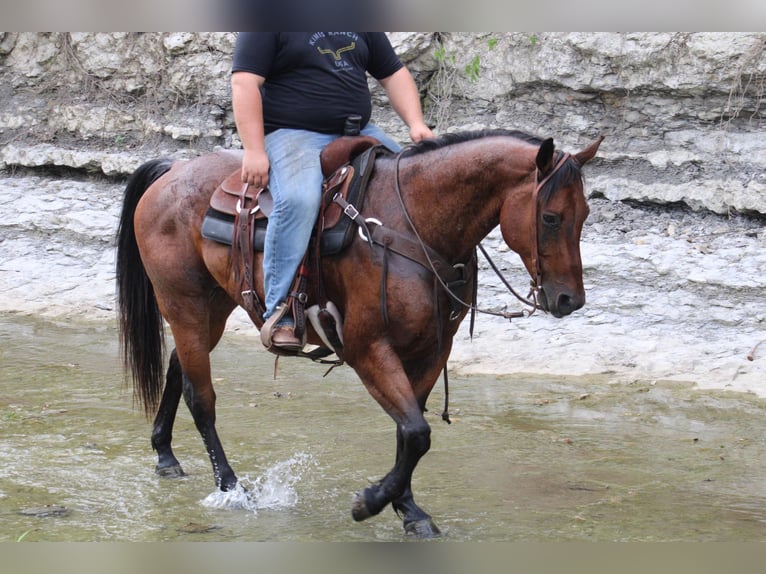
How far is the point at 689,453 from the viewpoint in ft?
19.7

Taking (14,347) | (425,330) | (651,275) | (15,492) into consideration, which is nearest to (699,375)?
(651,275)

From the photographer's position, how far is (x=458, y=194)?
4.44m

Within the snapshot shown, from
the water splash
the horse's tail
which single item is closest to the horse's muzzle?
the water splash

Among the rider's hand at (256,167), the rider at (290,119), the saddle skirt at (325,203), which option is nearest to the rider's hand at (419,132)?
the rider at (290,119)

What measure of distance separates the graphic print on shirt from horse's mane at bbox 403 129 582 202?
62cm

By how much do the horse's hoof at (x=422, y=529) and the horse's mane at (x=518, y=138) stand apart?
1622 millimetres

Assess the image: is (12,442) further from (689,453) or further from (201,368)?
(689,453)

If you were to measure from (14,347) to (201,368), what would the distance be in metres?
3.88

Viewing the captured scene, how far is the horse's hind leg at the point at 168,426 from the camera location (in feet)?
18.6

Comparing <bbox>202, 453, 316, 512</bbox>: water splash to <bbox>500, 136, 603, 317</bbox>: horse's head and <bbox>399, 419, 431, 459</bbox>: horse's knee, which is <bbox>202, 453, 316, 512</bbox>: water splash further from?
<bbox>500, 136, 603, 317</bbox>: horse's head

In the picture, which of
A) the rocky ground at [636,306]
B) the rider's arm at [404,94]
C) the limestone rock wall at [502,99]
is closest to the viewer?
the rider's arm at [404,94]

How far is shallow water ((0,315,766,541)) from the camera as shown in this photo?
480 centimetres

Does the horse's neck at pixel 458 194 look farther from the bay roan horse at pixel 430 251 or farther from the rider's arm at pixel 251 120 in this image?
the rider's arm at pixel 251 120
